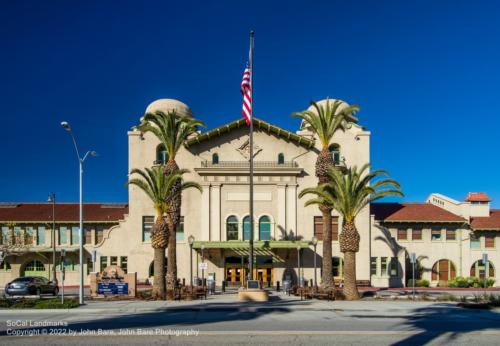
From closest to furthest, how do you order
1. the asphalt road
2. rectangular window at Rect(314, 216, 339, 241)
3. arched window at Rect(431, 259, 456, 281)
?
the asphalt road → rectangular window at Rect(314, 216, 339, 241) → arched window at Rect(431, 259, 456, 281)

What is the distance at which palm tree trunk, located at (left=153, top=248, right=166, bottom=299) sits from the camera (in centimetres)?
3378

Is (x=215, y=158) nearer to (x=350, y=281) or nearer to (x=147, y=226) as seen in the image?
(x=147, y=226)

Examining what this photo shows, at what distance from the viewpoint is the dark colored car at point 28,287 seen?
116 ft

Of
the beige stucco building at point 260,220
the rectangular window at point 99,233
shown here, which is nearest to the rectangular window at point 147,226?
the beige stucco building at point 260,220

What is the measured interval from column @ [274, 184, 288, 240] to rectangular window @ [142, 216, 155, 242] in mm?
10911

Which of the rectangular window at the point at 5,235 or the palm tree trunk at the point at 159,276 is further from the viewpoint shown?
the rectangular window at the point at 5,235

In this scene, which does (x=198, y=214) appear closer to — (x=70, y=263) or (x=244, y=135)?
(x=244, y=135)

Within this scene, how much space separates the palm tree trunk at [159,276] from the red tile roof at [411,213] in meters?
23.6

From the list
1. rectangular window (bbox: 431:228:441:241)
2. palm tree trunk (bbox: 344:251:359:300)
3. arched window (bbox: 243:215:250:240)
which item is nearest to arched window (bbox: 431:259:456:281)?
rectangular window (bbox: 431:228:441:241)

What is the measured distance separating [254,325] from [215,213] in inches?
1098

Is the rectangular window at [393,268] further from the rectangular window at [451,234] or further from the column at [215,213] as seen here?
the column at [215,213]

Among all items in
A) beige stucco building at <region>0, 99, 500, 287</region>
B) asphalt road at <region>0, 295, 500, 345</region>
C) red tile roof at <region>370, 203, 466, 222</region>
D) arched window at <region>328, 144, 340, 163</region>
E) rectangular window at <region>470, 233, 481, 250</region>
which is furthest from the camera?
rectangular window at <region>470, 233, 481, 250</region>

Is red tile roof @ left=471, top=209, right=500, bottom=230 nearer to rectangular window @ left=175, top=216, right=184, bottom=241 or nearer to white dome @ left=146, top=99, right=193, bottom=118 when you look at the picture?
rectangular window @ left=175, top=216, right=184, bottom=241

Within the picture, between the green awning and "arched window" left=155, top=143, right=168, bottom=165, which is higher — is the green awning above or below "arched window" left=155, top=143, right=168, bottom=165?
below
